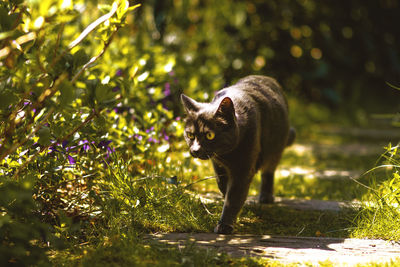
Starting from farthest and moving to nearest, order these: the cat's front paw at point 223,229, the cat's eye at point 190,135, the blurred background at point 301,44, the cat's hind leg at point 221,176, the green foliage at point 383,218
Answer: the blurred background at point 301,44 → the cat's hind leg at point 221,176 → the cat's eye at point 190,135 → the cat's front paw at point 223,229 → the green foliage at point 383,218

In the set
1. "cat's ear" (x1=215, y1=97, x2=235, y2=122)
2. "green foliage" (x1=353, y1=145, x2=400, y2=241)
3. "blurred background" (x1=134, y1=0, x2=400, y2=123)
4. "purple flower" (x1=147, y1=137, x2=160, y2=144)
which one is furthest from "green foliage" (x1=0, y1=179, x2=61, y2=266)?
"blurred background" (x1=134, y1=0, x2=400, y2=123)

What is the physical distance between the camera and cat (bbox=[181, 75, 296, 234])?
2.39m

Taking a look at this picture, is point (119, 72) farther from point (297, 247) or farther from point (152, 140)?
point (297, 247)

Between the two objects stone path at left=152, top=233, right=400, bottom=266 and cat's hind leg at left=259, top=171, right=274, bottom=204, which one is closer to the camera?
stone path at left=152, top=233, right=400, bottom=266

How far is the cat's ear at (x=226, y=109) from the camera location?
7.66 ft

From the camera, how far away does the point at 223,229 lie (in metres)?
2.29

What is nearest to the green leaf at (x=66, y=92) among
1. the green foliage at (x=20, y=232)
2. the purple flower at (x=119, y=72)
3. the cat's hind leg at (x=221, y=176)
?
the green foliage at (x=20, y=232)

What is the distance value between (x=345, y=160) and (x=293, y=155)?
549mm

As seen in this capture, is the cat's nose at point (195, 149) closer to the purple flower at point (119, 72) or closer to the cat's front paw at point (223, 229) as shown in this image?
the cat's front paw at point (223, 229)

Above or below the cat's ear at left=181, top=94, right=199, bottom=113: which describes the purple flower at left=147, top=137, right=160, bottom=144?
below

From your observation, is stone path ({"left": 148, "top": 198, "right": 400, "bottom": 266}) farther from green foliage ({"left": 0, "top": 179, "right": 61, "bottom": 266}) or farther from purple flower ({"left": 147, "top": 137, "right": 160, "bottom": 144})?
purple flower ({"left": 147, "top": 137, "right": 160, "bottom": 144})

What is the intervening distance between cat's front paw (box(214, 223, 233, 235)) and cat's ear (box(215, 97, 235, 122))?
0.60 meters

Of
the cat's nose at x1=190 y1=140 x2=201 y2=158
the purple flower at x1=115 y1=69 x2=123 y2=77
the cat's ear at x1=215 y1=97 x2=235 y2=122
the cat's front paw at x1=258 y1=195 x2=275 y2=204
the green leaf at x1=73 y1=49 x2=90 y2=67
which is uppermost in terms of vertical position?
the purple flower at x1=115 y1=69 x2=123 y2=77

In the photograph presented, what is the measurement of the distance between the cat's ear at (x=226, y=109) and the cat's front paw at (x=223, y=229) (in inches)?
23.6
